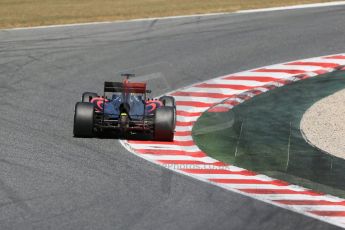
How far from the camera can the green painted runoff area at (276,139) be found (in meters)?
19.0

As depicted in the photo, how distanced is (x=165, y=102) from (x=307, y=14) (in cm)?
1363

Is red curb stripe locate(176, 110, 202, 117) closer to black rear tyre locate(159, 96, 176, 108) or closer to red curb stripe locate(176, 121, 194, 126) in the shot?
red curb stripe locate(176, 121, 194, 126)

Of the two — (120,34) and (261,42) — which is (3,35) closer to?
(120,34)

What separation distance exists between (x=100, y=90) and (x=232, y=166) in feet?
22.8

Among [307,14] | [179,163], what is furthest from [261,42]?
[179,163]

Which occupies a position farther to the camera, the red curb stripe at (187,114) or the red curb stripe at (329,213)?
the red curb stripe at (187,114)

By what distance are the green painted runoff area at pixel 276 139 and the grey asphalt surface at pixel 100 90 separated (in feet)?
6.08

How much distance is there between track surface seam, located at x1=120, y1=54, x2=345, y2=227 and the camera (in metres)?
17.3

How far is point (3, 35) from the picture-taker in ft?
101

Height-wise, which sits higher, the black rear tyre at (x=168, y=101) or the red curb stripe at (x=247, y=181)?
the black rear tyre at (x=168, y=101)

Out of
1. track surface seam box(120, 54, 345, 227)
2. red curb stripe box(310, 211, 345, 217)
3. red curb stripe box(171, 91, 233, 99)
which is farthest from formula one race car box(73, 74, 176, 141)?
red curb stripe box(310, 211, 345, 217)

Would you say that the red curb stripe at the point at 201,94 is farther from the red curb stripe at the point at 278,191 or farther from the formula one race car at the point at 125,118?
the red curb stripe at the point at 278,191

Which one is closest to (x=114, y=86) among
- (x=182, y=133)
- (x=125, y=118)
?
(x=125, y=118)

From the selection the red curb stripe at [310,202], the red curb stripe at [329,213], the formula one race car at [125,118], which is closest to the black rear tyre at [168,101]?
the formula one race car at [125,118]
